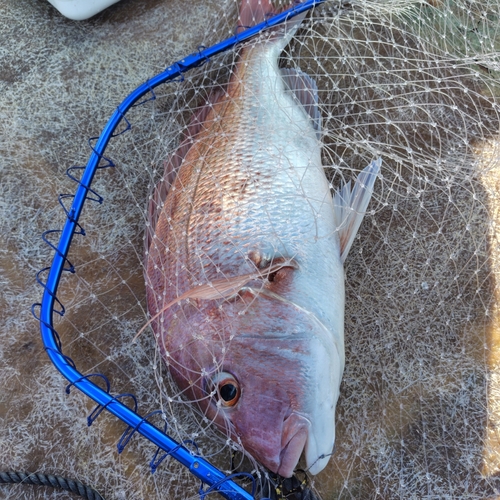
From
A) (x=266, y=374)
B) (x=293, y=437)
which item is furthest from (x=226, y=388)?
(x=293, y=437)

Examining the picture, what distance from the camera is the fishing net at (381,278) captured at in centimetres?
196

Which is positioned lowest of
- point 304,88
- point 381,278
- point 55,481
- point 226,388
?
point 381,278

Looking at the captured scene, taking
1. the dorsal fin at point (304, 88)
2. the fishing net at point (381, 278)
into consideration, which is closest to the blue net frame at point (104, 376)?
the fishing net at point (381, 278)

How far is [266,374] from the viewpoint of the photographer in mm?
1608

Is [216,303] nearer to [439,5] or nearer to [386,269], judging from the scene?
[386,269]

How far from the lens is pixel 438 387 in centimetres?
200

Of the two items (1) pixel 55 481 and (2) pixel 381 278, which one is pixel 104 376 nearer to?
(1) pixel 55 481

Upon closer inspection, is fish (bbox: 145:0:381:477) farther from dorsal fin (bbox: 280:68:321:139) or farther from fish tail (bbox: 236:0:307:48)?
fish tail (bbox: 236:0:307:48)

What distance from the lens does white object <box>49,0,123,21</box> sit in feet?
8.13

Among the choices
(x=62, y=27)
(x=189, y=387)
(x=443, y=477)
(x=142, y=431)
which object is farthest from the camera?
(x=62, y=27)

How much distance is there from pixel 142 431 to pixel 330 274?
94 cm

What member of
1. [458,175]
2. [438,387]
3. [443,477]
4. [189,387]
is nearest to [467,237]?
[458,175]

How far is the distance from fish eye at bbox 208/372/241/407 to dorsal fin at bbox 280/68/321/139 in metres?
1.25

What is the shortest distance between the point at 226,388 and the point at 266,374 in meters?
0.16
